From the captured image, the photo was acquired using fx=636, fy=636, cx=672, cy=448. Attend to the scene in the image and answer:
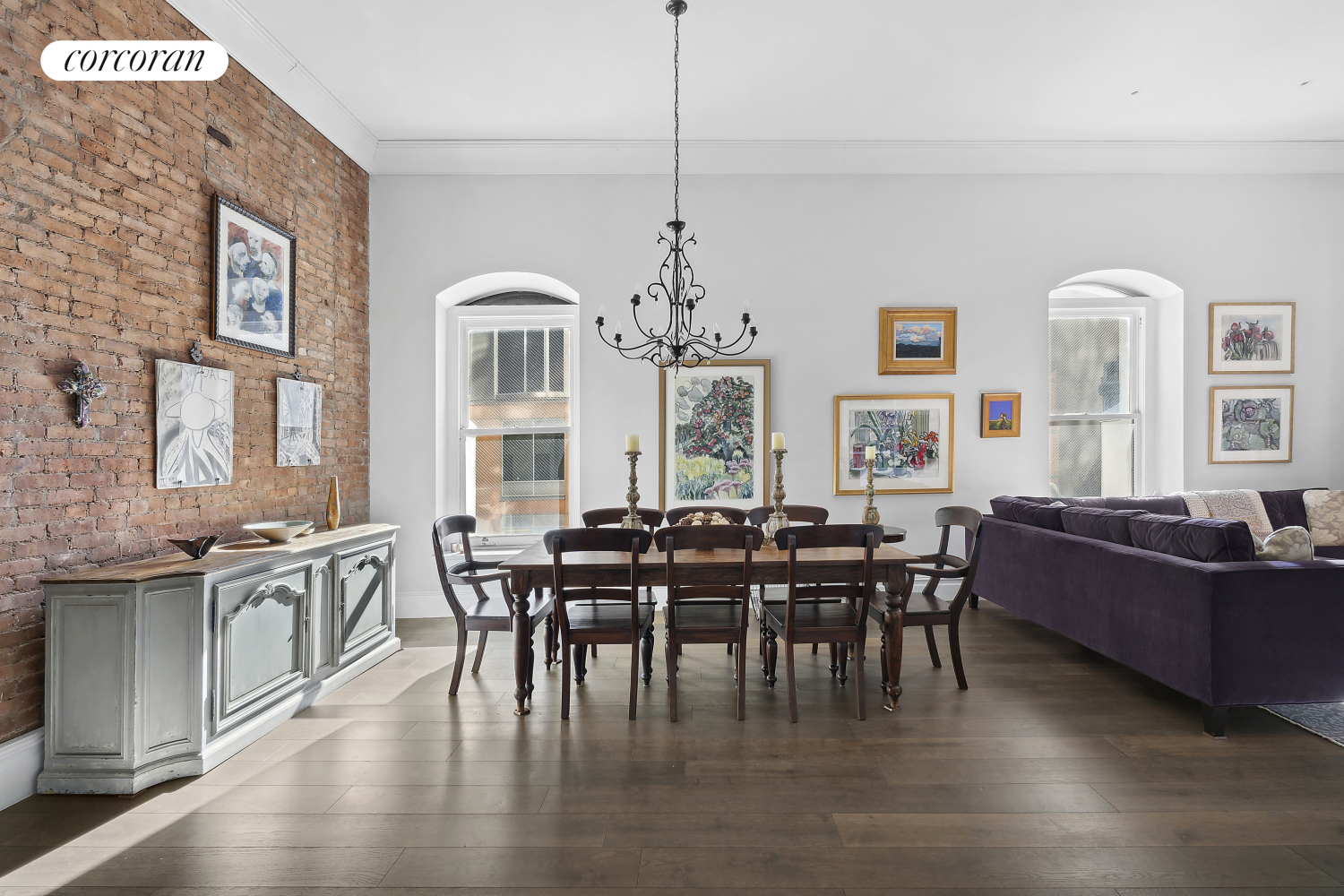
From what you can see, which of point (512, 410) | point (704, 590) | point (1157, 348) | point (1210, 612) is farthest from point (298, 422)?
point (1157, 348)

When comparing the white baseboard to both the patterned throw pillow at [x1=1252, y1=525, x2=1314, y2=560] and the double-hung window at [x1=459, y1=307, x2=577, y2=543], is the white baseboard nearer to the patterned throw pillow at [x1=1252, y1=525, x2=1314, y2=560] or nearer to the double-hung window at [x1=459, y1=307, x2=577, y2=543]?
the double-hung window at [x1=459, y1=307, x2=577, y2=543]

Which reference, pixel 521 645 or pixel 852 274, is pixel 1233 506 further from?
pixel 521 645

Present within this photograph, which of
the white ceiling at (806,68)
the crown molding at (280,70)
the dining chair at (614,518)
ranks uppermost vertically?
the white ceiling at (806,68)

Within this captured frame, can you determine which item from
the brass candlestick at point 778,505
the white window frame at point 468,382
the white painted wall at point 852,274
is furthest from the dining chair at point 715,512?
the white window frame at point 468,382

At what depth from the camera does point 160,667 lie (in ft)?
8.08

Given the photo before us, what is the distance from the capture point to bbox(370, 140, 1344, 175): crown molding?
15.8 feet

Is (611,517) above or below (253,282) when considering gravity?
below

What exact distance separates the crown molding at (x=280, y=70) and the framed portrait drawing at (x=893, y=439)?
4.07 metres

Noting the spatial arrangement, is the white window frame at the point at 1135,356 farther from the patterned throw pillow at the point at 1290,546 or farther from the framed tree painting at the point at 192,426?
the framed tree painting at the point at 192,426

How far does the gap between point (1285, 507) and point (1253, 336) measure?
1.38m

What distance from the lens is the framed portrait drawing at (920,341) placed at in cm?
505

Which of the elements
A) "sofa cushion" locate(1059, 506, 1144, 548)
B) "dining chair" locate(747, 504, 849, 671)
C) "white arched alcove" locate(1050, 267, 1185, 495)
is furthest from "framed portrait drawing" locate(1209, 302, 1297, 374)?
"dining chair" locate(747, 504, 849, 671)

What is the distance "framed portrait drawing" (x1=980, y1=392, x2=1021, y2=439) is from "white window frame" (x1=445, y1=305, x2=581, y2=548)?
329 cm

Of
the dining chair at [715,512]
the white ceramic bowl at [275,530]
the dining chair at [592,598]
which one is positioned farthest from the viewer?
the dining chair at [715,512]
